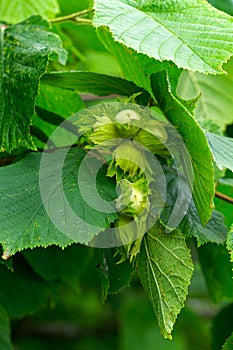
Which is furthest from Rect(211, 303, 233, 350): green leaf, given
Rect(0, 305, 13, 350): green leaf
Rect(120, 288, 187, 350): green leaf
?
Rect(120, 288, 187, 350): green leaf

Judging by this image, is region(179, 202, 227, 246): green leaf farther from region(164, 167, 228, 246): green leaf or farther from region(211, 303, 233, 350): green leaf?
region(211, 303, 233, 350): green leaf

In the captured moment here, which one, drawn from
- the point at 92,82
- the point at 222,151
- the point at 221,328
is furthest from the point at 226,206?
the point at 221,328

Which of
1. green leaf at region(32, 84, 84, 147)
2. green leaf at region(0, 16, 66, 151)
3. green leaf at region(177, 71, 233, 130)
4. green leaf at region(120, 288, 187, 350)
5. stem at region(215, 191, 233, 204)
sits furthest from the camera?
green leaf at region(120, 288, 187, 350)

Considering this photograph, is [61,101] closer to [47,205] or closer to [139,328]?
[47,205]

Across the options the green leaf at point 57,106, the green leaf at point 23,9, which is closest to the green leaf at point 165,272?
the green leaf at point 57,106

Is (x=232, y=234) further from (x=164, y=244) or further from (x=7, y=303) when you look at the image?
(x=7, y=303)

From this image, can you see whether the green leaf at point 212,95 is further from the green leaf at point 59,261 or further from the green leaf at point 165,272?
the green leaf at point 165,272
